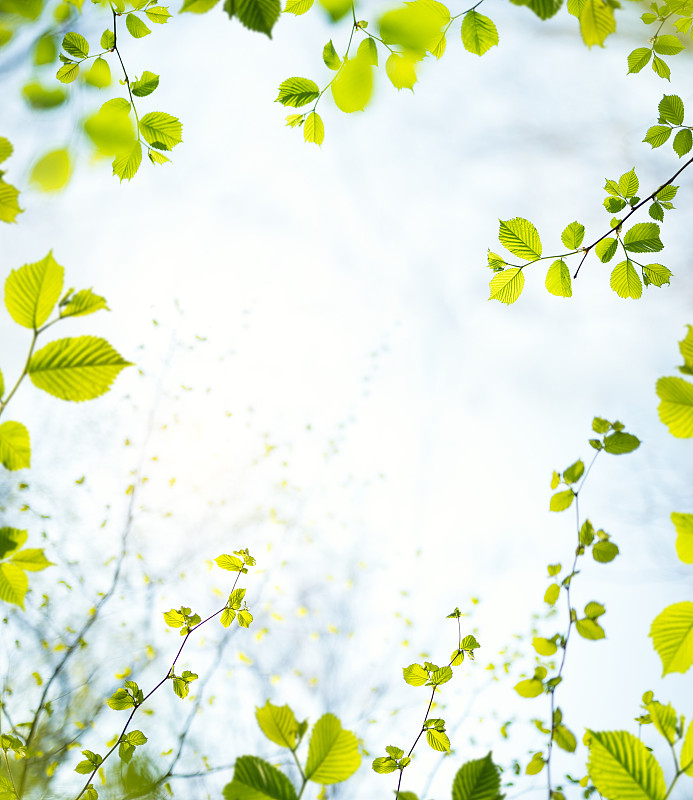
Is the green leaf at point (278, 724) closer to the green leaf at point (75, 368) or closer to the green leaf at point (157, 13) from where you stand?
the green leaf at point (75, 368)

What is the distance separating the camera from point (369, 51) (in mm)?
344

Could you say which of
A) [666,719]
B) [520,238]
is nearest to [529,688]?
[666,719]

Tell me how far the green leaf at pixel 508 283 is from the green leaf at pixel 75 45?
0.52 metres

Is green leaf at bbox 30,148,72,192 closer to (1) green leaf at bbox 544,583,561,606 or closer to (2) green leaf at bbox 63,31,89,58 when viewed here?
(2) green leaf at bbox 63,31,89,58

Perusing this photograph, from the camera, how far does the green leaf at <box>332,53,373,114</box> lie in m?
0.34

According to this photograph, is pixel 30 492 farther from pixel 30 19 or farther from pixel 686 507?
pixel 686 507

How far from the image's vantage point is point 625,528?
235 cm

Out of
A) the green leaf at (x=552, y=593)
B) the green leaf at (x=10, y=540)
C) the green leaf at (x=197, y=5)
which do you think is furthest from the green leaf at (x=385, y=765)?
the green leaf at (x=197, y=5)

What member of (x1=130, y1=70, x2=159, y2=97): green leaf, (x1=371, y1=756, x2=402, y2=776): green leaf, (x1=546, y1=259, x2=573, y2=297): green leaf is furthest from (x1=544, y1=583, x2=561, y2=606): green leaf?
(x1=130, y1=70, x2=159, y2=97): green leaf

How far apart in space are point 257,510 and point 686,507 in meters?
2.09

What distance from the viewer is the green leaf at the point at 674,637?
261mm

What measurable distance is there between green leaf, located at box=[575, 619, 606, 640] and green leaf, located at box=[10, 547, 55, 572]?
55cm

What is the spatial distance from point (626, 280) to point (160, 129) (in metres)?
0.60

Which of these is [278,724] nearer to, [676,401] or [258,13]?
[676,401]
